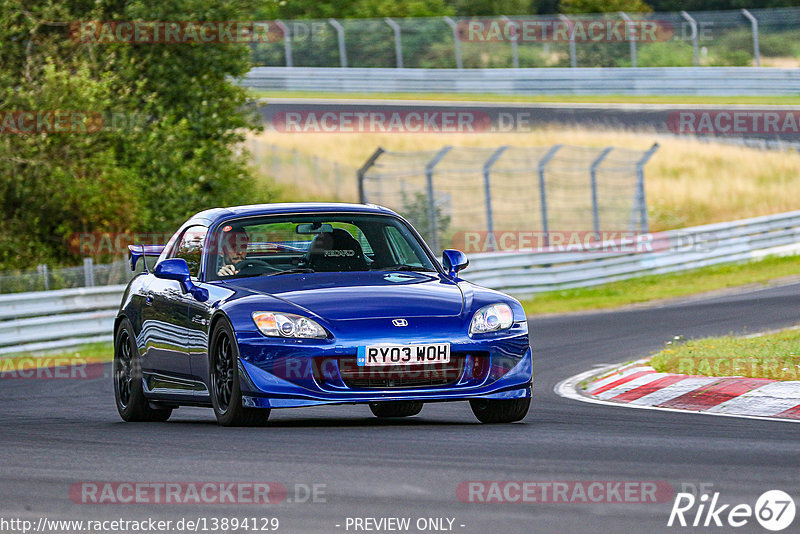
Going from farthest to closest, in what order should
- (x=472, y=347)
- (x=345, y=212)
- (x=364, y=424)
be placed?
(x=345, y=212) < (x=364, y=424) < (x=472, y=347)

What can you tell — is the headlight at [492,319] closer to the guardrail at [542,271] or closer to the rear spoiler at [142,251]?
the rear spoiler at [142,251]

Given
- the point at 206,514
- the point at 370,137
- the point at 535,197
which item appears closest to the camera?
the point at 206,514

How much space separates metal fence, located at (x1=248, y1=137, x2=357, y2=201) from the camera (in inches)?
1396

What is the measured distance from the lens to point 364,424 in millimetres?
9555

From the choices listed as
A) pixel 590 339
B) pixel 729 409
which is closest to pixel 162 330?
pixel 729 409

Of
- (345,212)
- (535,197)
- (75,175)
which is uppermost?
(345,212)

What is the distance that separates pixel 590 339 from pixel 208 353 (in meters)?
9.08

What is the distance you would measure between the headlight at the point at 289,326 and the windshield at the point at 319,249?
3.21 feet

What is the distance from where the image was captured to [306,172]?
120ft

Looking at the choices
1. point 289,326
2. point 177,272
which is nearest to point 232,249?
point 177,272

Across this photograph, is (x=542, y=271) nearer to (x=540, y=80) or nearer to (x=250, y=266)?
(x=250, y=266)

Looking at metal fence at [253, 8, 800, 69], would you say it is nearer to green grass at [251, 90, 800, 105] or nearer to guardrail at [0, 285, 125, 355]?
green grass at [251, 90, 800, 105]

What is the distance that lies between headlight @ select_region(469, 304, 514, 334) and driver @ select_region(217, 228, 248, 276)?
1.82 meters

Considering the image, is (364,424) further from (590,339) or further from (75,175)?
(75,175)
